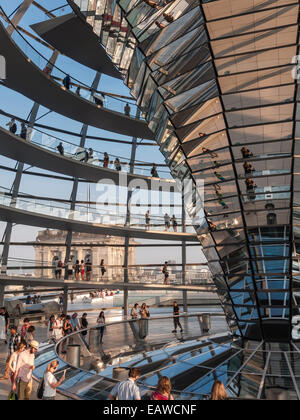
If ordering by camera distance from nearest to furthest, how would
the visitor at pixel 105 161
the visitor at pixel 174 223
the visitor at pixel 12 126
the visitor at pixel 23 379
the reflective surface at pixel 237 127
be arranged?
the visitor at pixel 23 379
the reflective surface at pixel 237 127
the visitor at pixel 12 126
the visitor at pixel 105 161
the visitor at pixel 174 223

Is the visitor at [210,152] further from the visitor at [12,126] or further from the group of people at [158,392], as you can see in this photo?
the visitor at [12,126]

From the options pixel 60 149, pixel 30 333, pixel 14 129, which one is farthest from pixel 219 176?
pixel 60 149

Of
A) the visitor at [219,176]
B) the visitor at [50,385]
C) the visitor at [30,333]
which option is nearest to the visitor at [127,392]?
the visitor at [50,385]

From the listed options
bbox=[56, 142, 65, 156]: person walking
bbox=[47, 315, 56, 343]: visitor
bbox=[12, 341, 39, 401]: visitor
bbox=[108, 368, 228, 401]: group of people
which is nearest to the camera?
bbox=[108, 368, 228, 401]: group of people

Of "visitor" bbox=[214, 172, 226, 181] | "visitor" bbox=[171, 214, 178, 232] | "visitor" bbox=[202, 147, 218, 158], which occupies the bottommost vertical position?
"visitor" bbox=[214, 172, 226, 181]

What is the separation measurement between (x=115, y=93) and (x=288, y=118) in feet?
80.0

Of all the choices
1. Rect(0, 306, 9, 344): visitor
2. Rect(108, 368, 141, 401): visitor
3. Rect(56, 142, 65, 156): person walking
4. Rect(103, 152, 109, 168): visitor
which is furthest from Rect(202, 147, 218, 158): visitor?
Rect(103, 152, 109, 168): visitor

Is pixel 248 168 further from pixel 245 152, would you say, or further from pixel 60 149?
pixel 60 149

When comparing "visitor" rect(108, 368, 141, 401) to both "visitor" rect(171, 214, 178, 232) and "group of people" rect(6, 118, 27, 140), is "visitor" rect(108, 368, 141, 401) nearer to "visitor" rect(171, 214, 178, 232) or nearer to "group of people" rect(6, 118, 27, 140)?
"group of people" rect(6, 118, 27, 140)

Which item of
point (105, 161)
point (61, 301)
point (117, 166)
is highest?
point (105, 161)

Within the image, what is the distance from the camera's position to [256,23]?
9969mm

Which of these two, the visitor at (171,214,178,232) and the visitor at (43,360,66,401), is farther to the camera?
the visitor at (171,214,178,232)

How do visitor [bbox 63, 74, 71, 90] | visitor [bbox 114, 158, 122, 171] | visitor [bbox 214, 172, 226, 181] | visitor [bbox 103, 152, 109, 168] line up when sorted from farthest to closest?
1. visitor [bbox 114, 158, 122, 171]
2. visitor [bbox 103, 152, 109, 168]
3. visitor [bbox 63, 74, 71, 90]
4. visitor [bbox 214, 172, 226, 181]
